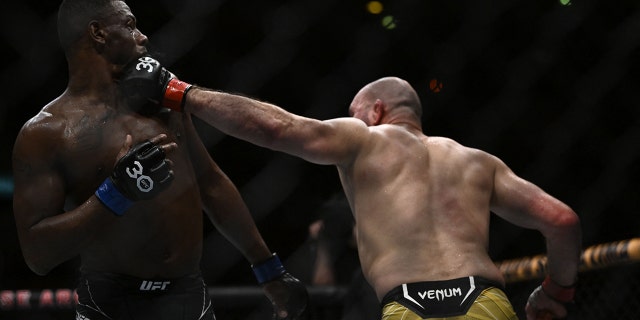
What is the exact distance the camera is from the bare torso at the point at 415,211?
2242mm

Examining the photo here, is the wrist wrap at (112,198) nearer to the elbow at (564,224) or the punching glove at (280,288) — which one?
the punching glove at (280,288)

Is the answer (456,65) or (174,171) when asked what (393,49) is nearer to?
(456,65)

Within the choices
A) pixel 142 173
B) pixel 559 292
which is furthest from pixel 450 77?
pixel 142 173

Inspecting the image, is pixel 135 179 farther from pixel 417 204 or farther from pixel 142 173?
pixel 417 204

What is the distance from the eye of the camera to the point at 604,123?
18.7ft

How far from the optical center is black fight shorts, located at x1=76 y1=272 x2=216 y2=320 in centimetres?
200

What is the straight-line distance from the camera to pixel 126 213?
2.02m

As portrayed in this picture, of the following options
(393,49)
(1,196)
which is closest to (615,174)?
(393,49)

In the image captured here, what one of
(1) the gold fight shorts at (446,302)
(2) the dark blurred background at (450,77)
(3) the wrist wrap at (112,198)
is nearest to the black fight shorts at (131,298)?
(3) the wrist wrap at (112,198)

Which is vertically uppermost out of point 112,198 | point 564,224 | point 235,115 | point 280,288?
point 235,115

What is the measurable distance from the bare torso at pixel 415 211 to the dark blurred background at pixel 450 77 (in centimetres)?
268

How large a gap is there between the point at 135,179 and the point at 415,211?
2.69 ft

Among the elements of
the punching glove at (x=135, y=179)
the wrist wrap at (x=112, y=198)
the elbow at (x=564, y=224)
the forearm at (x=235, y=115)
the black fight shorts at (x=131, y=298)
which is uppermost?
the forearm at (x=235, y=115)

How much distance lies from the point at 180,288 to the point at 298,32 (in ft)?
12.0
